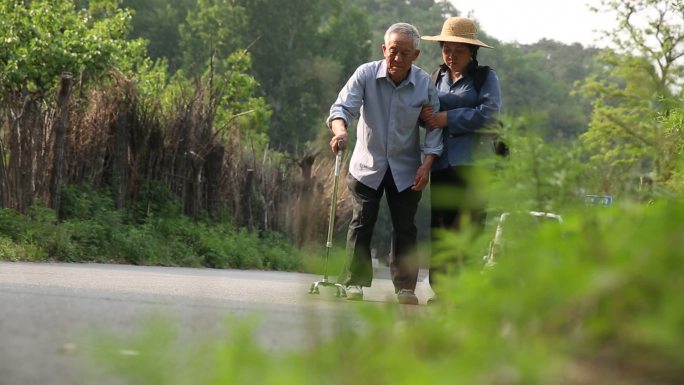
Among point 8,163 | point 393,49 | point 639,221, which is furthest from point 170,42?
point 639,221

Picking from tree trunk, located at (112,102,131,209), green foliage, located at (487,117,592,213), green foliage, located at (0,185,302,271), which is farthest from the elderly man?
tree trunk, located at (112,102,131,209)

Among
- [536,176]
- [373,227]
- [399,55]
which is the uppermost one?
[399,55]

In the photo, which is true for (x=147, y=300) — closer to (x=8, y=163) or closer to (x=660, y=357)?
(x=660, y=357)

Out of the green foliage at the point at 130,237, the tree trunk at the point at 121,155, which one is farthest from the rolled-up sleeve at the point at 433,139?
the tree trunk at the point at 121,155

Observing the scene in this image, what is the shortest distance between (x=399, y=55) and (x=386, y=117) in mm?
493

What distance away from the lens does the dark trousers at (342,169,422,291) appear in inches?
389

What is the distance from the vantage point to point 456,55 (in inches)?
384

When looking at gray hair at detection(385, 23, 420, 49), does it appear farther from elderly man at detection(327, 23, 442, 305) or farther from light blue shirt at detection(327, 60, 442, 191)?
light blue shirt at detection(327, 60, 442, 191)

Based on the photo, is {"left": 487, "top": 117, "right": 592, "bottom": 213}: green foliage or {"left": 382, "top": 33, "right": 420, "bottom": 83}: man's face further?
{"left": 382, "top": 33, "right": 420, "bottom": 83}: man's face

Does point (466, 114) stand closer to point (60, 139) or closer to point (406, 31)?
point (406, 31)

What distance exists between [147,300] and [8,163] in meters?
10.5

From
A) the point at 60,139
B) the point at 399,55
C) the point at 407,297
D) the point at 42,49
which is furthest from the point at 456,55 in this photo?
the point at 42,49

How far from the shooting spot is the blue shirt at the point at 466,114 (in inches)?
375

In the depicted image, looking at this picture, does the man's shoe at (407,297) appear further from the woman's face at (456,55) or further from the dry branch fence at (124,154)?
the dry branch fence at (124,154)
